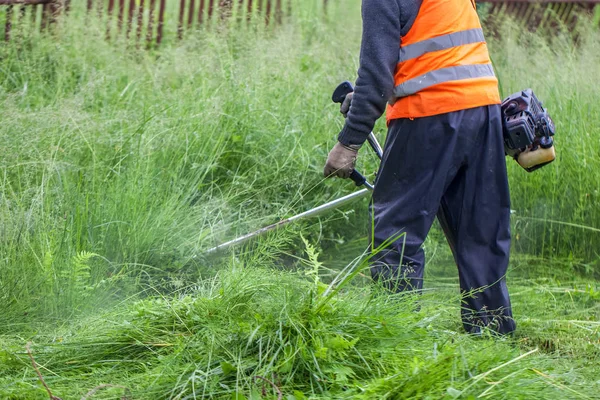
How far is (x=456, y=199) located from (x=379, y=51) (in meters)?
0.75

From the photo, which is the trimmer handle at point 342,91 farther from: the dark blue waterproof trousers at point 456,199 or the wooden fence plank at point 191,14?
the wooden fence plank at point 191,14

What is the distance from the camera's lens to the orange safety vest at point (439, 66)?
3320 mm

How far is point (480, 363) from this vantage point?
2.58 meters

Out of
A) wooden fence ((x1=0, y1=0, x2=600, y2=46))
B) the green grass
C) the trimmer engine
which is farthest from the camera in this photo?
wooden fence ((x1=0, y1=0, x2=600, y2=46))

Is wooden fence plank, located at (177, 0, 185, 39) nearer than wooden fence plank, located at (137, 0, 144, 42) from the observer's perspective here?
No

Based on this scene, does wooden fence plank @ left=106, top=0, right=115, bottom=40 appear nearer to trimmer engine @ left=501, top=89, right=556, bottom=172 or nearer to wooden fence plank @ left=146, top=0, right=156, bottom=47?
wooden fence plank @ left=146, top=0, right=156, bottom=47

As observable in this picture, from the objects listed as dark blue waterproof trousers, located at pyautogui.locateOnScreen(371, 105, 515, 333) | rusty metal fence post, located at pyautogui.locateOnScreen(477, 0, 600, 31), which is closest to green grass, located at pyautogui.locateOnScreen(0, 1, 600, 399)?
dark blue waterproof trousers, located at pyautogui.locateOnScreen(371, 105, 515, 333)

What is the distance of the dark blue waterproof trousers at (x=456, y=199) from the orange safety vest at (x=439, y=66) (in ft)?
0.19

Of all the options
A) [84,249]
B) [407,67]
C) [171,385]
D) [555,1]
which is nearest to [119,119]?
[84,249]

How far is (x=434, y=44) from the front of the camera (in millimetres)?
3324

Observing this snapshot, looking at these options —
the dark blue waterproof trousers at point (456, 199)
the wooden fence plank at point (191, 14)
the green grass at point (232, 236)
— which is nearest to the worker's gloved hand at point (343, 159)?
the dark blue waterproof trousers at point (456, 199)

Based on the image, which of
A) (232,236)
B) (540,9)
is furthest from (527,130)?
(540,9)

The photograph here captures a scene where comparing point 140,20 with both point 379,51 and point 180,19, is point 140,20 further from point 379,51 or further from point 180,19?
point 379,51

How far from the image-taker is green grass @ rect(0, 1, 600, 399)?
264 cm
